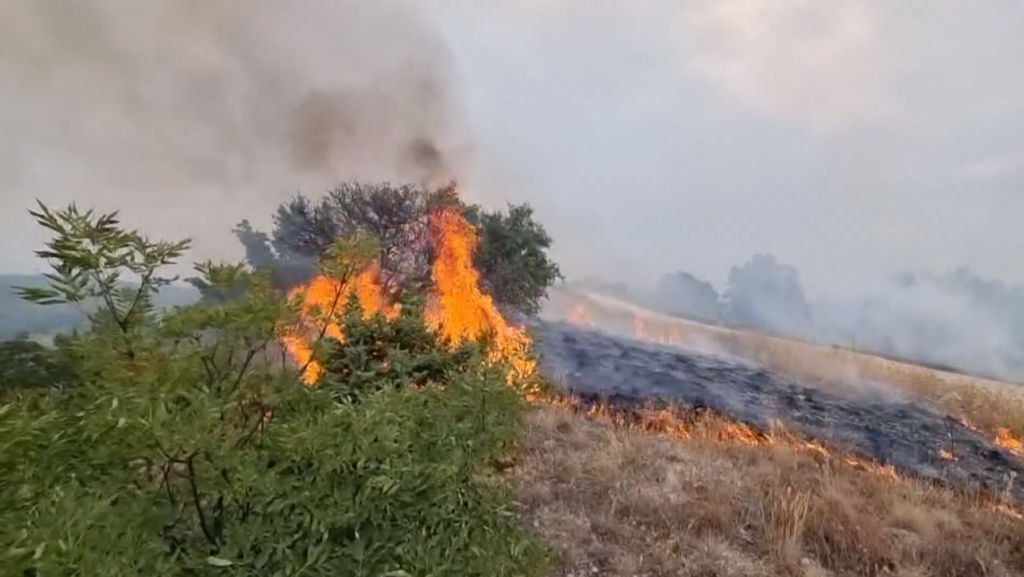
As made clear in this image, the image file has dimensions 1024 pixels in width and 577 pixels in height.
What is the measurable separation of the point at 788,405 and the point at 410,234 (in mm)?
7618

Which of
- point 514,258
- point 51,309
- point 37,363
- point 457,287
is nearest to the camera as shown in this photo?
point 51,309

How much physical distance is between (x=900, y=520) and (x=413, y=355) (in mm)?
4841

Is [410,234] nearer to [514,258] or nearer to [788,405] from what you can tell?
[514,258]

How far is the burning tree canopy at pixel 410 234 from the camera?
11.5m

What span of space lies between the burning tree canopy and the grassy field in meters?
4.51

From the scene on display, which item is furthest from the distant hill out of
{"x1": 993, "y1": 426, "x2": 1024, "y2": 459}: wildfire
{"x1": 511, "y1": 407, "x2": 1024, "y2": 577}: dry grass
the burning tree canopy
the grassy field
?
{"x1": 993, "y1": 426, "x2": 1024, "y2": 459}: wildfire

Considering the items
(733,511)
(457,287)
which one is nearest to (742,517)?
(733,511)

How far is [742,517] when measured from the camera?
5355 millimetres

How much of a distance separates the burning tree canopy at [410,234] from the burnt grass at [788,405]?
62.2 inches

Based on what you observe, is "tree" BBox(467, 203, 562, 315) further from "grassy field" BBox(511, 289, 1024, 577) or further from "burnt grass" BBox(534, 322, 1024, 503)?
"grassy field" BBox(511, 289, 1024, 577)

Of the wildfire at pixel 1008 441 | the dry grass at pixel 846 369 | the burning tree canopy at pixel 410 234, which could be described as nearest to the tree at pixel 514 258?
the burning tree canopy at pixel 410 234

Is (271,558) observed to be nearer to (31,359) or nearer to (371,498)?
(371,498)

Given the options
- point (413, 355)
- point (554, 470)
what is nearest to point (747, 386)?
point (554, 470)

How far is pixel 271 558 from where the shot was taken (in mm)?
1934
